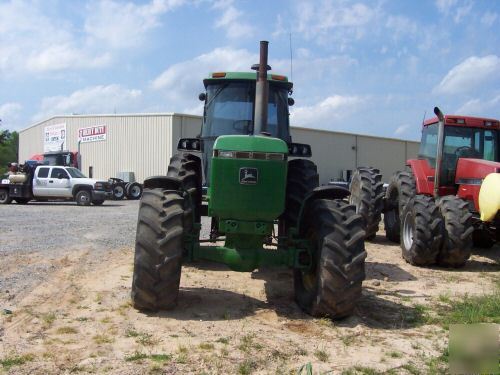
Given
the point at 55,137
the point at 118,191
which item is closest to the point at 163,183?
the point at 118,191

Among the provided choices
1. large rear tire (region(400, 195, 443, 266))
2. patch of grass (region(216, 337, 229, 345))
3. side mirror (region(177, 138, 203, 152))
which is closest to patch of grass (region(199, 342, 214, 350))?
patch of grass (region(216, 337, 229, 345))

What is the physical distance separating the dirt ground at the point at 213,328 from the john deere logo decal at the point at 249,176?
4.61 ft

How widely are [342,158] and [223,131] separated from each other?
1341 inches

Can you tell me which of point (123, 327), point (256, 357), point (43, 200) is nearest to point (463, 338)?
point (256, 357)

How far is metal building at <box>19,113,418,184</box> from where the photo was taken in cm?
3291

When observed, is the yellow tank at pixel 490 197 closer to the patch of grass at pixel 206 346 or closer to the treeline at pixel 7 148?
the patch of grass at pixel 206 346

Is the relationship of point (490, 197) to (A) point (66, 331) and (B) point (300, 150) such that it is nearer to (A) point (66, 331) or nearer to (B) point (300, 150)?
(B) point (300, 150)

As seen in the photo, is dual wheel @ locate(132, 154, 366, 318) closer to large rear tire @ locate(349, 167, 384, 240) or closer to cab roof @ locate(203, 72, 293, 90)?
cab roof @ locate(203, 72, 293, 90)

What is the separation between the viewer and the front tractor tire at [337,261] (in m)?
5.53

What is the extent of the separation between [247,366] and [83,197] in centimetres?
2088

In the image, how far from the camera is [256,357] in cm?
452

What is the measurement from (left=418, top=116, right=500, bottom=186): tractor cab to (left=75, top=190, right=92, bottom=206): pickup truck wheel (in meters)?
16.7

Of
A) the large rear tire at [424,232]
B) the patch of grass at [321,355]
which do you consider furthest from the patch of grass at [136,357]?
the large rear tire at [424,232]

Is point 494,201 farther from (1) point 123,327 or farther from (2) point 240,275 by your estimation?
(1) point 123,327
